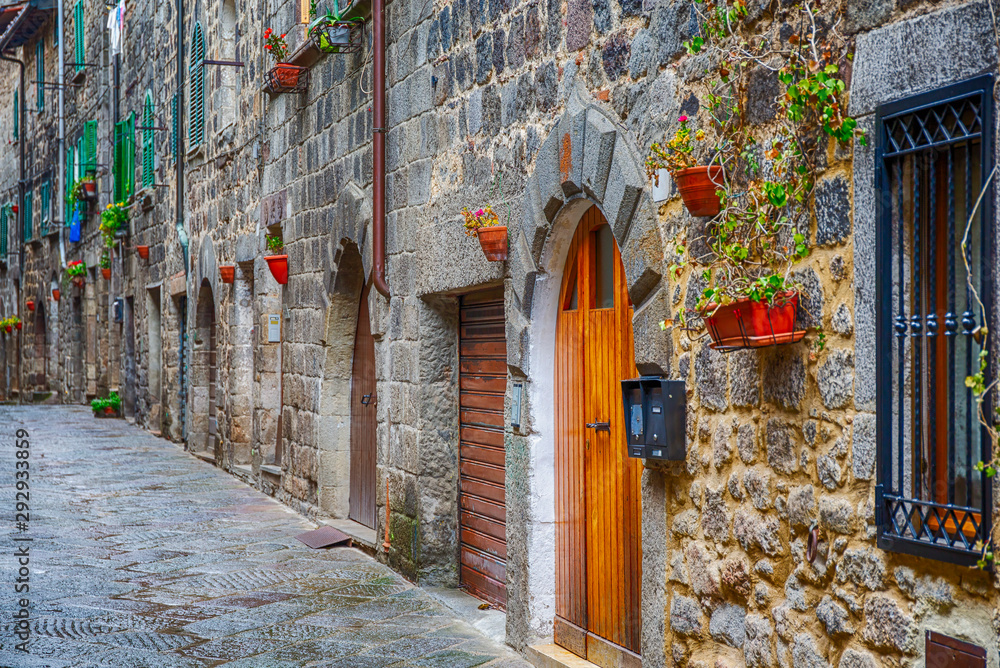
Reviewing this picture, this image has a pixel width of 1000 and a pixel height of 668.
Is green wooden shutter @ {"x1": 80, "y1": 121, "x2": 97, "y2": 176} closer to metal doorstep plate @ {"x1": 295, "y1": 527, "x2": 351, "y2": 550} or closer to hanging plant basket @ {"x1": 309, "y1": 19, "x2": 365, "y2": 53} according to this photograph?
hanging plant basket @ {"x1": 309, "y1": 19, "x2": 365, "y2": 53}

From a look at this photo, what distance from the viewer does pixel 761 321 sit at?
3094 mm

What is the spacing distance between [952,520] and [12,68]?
27239 mm

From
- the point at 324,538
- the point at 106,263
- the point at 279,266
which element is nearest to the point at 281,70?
the point at 279,266

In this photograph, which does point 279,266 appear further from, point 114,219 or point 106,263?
point 106,263

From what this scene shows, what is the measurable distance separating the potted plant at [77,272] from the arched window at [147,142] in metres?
4.97

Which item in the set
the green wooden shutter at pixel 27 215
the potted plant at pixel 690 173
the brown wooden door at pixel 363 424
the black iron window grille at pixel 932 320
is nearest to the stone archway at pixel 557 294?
the potted plant at pixel 690 173

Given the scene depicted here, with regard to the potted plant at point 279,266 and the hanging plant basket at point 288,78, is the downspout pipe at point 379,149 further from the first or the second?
the potted plant at point 279,266

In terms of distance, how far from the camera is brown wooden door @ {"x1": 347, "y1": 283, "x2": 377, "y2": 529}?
26.0ft

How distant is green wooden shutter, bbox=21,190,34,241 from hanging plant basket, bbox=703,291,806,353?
23750 mm

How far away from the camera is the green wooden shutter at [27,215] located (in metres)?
24.3

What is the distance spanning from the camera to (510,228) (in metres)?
5.23

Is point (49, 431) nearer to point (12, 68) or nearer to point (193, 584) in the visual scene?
point (193, 584)

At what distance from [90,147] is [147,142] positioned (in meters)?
4.31

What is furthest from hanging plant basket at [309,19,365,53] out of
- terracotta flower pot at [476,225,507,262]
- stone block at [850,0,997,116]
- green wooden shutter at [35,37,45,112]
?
green wooden shutter at [35,37,45,112]
